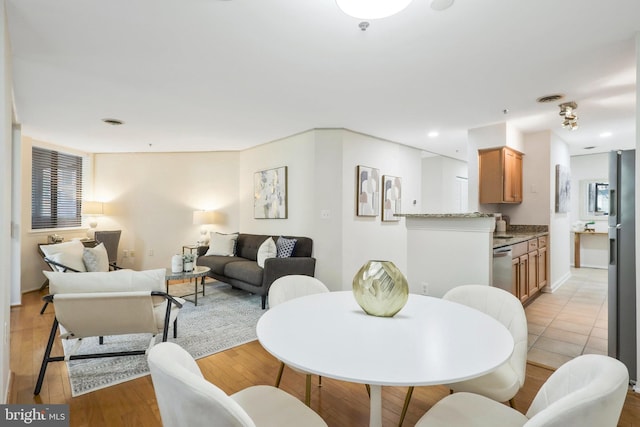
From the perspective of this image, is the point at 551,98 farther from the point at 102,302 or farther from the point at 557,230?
the point at 102,302

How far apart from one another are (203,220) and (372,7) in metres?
4.99

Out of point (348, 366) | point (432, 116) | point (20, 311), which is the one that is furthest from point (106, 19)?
point (20, 311)

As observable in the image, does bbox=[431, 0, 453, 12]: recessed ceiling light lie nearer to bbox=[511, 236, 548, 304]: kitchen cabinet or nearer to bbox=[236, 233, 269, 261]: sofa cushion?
bbox=[511, 236, 548, 304]: kitchen cabinet

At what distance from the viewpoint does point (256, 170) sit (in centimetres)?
544

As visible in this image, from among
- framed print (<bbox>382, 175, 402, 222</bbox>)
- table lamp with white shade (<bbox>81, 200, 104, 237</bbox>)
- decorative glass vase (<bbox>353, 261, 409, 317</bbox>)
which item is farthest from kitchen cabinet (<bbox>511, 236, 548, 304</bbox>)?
table lamp with white shade (<bbox>81, 200, 104, 237</bbox>)

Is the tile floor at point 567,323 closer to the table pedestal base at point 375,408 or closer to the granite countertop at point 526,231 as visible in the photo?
the granite countertop at point 526,231

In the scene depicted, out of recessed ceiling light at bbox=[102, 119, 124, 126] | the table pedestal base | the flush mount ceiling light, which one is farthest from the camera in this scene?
recessed ceiling light at bbox=[102, 119, 124, 126]

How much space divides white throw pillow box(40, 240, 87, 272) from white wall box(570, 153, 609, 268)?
875 cm

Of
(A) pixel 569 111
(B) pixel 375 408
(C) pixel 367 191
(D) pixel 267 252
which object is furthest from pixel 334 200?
(B) pixel 375 408

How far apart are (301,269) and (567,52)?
3261 millimetres

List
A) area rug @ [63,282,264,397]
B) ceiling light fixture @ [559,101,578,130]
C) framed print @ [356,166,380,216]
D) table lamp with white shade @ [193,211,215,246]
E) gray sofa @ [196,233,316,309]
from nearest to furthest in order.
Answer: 1. area rug @ [63,282,264,397]
2. ceiling light fixture @ [559,101,578,130]
3. gray sofa @ [196,233,316,309]
4. framed print @ [356,166,380,216]
5. table lamp with white shade @ [193,211,215,246]

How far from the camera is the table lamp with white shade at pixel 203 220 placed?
5.62 meters

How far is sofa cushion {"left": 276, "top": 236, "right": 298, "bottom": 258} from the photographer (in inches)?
164

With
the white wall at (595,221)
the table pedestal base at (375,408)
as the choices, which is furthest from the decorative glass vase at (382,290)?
the white wall at (595,221)
